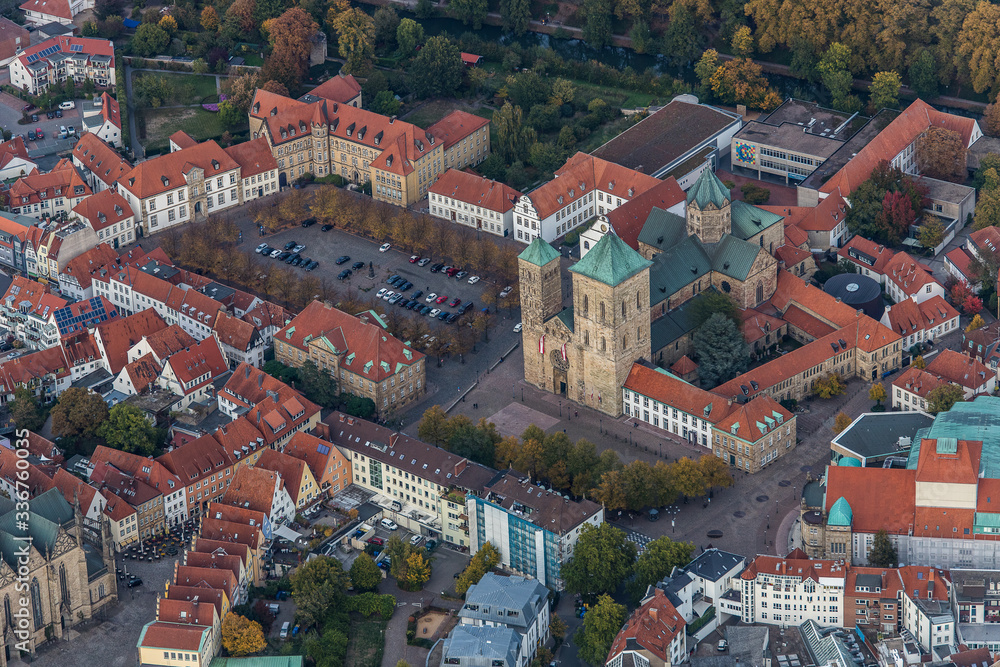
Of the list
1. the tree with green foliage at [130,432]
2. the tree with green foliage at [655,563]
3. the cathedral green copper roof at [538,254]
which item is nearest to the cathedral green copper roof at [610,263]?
the cathedral green copper roof at [538,254]

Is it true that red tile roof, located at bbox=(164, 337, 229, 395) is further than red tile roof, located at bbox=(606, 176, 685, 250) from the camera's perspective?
No

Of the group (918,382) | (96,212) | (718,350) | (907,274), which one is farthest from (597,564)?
(96,212)

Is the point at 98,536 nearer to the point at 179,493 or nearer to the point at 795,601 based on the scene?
the point at 179,493

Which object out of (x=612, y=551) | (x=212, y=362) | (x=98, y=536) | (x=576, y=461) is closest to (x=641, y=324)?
(x=576, y=461)

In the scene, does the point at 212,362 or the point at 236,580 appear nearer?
the point at 236,580

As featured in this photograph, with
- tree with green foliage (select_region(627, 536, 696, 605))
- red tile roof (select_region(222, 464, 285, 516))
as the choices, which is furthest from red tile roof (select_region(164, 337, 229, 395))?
tree with green foliage (select_region(627, 536, 696, 605))

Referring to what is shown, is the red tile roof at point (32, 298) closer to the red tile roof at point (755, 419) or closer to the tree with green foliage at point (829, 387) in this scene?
the red tile roof at point (755, 419)

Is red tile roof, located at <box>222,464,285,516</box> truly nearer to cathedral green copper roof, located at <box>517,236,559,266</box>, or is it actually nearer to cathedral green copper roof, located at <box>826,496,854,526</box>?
cathedral green copper roof, located at <box>517,236,559,266</box>
